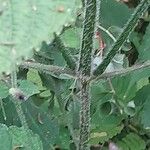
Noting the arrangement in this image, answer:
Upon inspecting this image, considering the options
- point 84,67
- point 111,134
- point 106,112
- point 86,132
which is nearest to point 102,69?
point 84,67

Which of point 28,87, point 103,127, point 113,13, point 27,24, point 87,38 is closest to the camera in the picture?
point 27,24

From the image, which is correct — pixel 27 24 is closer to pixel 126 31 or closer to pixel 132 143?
pixel 126 31

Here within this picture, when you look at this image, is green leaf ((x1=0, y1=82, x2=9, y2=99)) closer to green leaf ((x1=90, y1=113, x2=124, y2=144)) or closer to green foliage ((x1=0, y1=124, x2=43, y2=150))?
green foliage ((x1=0, y1=124, x2=43, y2=150))

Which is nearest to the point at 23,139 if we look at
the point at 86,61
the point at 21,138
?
the point at 21,138

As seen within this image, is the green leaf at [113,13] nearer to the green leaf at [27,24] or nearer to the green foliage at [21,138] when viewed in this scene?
the green foliage at [21,138]

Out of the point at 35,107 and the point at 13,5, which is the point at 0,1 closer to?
the point at 13,5

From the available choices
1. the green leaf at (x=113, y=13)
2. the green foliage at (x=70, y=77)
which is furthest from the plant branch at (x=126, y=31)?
the green leaf at (x=113, y=13)
